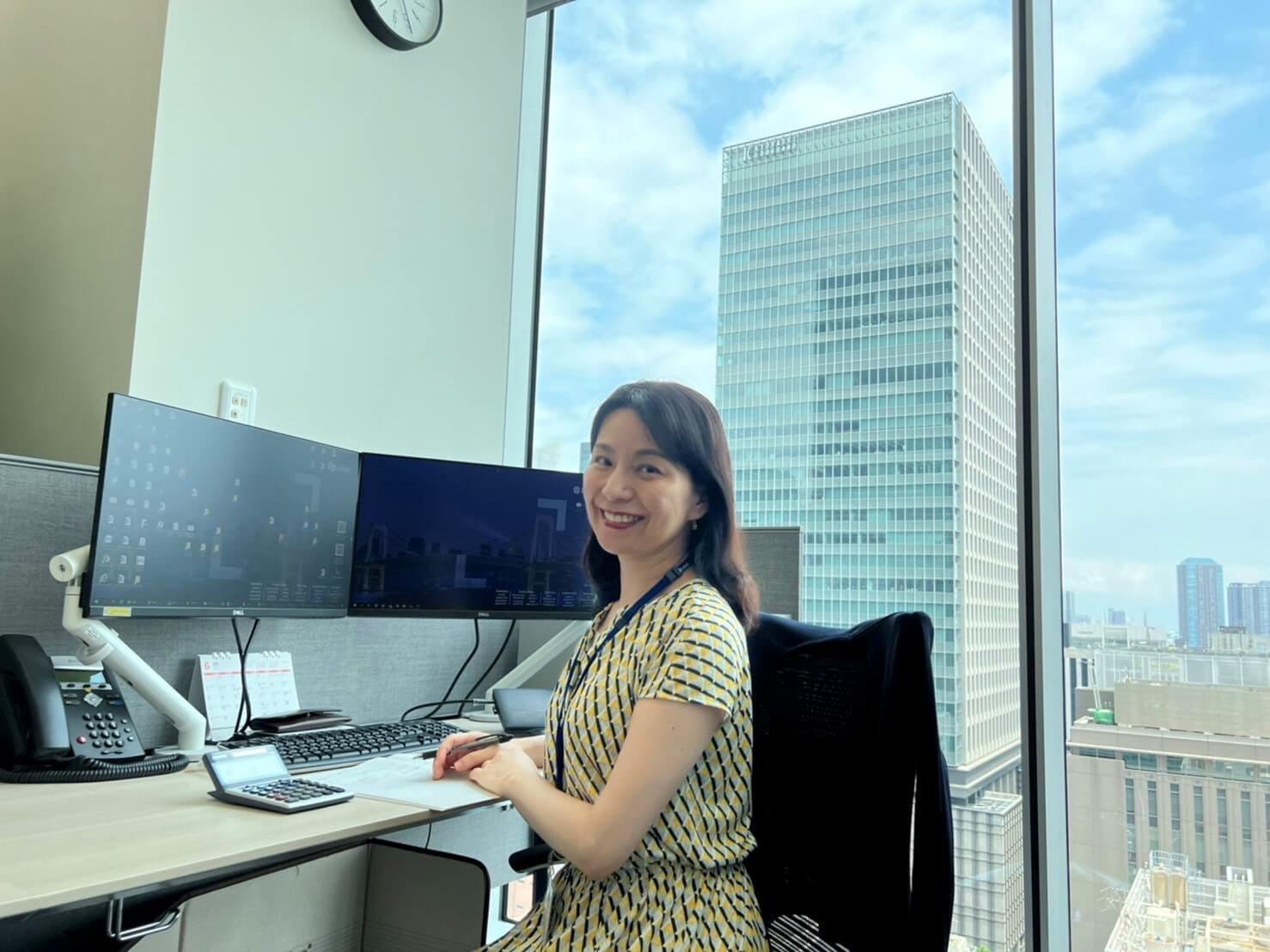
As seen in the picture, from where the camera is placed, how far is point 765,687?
1304 mm

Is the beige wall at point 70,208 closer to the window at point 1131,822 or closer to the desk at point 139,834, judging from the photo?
the desk at point 139,834

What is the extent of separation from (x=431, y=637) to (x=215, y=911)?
97 centimetres

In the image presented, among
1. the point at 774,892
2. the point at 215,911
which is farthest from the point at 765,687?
the point at 215,911

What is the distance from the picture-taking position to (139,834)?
103 cm

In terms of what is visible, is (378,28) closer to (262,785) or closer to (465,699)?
(465,699)

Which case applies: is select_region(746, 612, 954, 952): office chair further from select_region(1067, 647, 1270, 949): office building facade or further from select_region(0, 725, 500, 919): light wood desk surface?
select_region(1067, 647, 1270, 949): office building facade

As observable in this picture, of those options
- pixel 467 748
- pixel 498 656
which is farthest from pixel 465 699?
pixel 467 748

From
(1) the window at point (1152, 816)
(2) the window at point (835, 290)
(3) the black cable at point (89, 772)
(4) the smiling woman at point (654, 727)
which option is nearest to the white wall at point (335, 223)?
(2) the window at point (835, 290)

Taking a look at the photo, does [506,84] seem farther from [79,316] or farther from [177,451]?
[177,451]

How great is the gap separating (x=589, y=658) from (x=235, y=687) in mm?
815

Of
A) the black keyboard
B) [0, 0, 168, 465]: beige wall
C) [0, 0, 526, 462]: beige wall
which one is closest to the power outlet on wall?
[0, 0, 526, 462]: beige wall

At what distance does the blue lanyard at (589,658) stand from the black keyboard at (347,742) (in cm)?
44

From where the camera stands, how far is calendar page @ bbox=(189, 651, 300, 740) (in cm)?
163

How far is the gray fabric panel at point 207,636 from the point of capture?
1449 mm
